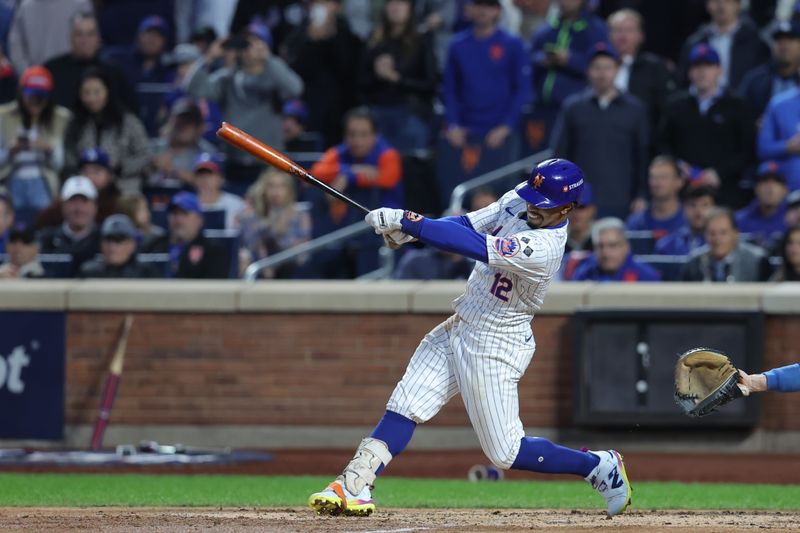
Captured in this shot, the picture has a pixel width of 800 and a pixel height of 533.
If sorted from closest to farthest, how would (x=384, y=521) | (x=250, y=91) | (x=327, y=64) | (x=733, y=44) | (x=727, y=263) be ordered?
(x=384, y=521)
(x=727, y=263)
(x=733, y=44)
(x=250, y=91)
(x=327, y=64)

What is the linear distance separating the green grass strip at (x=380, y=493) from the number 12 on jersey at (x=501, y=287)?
1.81 m

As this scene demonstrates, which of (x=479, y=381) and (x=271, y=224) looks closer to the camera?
(x=479, y=381)

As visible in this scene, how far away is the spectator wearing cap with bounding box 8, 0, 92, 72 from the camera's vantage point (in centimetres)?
1551

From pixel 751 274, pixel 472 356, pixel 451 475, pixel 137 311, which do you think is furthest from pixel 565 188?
pixel 137 311

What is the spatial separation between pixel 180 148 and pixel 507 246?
769 cm

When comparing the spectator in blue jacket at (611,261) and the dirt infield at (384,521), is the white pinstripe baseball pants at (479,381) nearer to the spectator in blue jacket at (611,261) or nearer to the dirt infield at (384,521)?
the dirt infield at (384,521)

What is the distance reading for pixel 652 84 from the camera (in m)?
13.4

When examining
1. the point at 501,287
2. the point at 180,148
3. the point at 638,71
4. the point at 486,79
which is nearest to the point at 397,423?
the point at 501,287

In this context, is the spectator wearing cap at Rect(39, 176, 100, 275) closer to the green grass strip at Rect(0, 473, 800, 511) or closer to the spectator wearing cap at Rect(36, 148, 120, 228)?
the spectator wearing cap at Rect(36, 148, 120, 228)

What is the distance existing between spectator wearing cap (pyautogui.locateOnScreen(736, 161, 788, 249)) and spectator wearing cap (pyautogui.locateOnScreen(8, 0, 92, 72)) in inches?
269

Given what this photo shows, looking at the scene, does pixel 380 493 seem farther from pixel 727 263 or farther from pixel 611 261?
pixel 727 263

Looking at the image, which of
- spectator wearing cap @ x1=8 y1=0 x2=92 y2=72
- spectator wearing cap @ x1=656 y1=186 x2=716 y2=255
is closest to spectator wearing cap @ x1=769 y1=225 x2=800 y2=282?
spectator wearing cap @ x1=656 y1=186 x2=716 y2=255

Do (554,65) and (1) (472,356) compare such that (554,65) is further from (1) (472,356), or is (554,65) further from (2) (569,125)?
(1) (472,356)

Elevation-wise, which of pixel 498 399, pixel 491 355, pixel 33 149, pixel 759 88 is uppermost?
pixel 759 88
